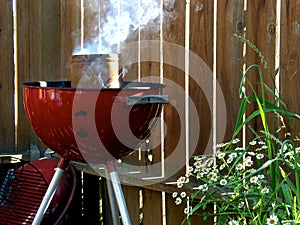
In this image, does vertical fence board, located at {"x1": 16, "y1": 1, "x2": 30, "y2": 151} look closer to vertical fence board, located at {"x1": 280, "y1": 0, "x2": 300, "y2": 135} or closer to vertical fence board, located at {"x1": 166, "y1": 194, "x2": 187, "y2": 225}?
vertical fence board, located at {"x1": 166, "y1": 194, "x2": 187, "y2": 225}

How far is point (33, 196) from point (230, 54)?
1.22 meters

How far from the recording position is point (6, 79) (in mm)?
2891

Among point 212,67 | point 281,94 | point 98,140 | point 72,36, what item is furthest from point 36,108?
point 72,36

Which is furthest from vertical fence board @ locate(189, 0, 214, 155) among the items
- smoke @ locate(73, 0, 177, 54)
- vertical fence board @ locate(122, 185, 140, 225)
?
vertical fence board @ locate(122, 185, 140, 225)

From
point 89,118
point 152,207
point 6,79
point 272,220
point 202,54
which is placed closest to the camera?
point 272,220

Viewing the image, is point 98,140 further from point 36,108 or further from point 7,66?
point 7,66

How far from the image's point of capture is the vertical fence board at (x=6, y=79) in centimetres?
288

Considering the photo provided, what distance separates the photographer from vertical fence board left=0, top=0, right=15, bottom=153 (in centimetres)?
288

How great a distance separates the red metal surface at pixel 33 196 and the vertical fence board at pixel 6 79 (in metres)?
0.36

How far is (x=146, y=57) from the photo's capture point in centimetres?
Answer: 243

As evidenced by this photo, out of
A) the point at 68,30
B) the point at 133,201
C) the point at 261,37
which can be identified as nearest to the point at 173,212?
the point at 133,201

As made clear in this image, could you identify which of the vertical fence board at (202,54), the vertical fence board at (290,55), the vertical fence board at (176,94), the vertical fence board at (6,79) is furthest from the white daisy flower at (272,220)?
the vertical fence board at (6,79)

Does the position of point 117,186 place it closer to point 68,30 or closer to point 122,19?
point 122,19

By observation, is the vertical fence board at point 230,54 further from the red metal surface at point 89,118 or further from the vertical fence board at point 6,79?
the vertical fence board at point 6,79
